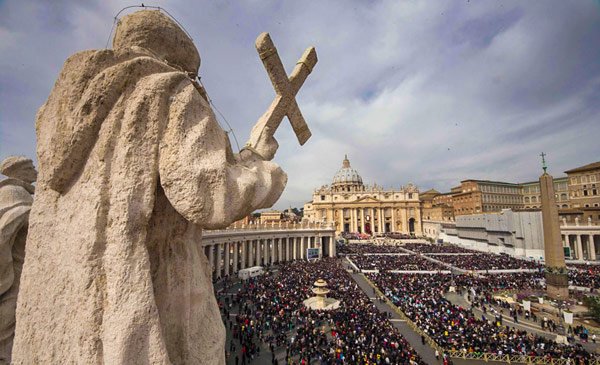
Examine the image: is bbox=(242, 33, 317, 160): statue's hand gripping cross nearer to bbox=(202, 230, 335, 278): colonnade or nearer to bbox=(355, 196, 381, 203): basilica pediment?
bbox=(202, 230, 335, 278): colonnade

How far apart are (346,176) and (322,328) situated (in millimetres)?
100205

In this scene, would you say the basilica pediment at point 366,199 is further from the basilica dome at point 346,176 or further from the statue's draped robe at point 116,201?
the statue's draped robe at point 116,201

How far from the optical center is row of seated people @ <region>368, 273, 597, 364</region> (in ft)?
38.9

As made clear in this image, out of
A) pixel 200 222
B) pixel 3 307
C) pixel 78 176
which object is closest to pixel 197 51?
pixel 78 176

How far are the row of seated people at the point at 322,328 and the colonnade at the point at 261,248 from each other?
7575 millimetres

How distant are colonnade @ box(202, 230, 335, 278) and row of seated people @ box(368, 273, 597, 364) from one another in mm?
14701

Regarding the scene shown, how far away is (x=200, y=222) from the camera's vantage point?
2137 millimetres

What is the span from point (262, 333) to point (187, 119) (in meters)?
13.6

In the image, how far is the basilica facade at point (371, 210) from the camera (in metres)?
84.6

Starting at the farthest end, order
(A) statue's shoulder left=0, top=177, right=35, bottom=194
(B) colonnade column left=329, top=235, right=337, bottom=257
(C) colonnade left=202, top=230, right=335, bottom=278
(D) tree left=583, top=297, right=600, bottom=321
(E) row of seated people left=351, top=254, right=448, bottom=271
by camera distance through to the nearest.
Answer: (B) colonnade column left=329, top=235, right=337, bottom=257, (E) row of seated people left=351, top=254, right=448, bottom=271, (C) colonnade left=202, top=230, right=335, bottom=278, (D) tree left=583, top=297, right=600, bottom=321, (A) statue's shoulder left=0, top=177, right=35, bottom=194

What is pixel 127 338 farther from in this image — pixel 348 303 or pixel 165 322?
pixel 348 303

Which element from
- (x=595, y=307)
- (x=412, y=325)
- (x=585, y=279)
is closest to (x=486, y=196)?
(x=585, y=279)

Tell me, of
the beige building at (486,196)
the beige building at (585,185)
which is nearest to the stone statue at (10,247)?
the beige building at (585,185)

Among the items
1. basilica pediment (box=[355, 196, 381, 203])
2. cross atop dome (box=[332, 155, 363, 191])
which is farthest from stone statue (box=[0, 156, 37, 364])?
cross atop dome (box=[332, 155, 363, 191])
